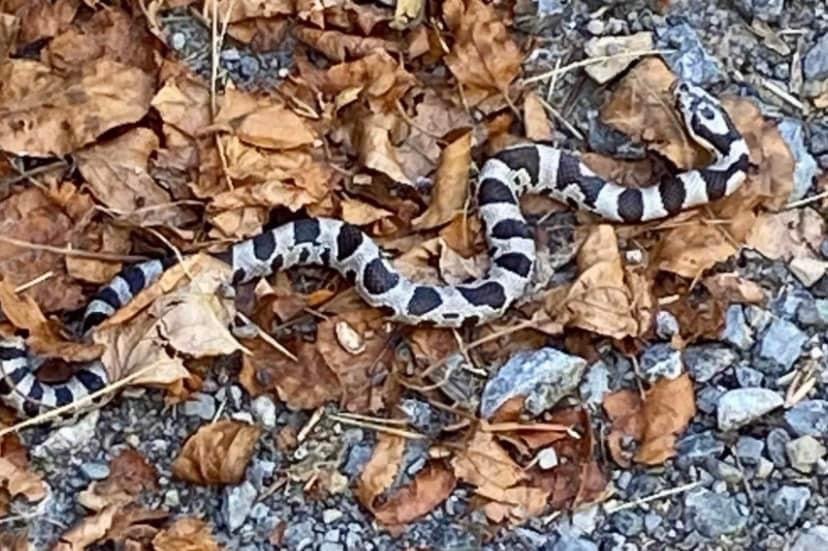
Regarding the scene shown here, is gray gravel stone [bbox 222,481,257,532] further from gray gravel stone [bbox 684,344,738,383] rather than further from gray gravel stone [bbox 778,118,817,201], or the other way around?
gray gravel stone [bbox 778,118,817,201]

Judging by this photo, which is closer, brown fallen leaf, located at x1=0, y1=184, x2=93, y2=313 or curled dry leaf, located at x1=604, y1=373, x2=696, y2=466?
curled dry leaf, located at x1=604, y1=373, x2=696, y2=466

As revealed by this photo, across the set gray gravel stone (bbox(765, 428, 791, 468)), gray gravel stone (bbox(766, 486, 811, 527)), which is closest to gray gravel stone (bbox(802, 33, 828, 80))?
gray gravel stone (bbox(765, 428, 791, 468))

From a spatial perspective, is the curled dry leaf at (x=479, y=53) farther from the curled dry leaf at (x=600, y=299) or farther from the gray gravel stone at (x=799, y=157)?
the gray gravel stone at (x=799, y=157)

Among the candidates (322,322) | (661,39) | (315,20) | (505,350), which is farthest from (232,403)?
(661,39)

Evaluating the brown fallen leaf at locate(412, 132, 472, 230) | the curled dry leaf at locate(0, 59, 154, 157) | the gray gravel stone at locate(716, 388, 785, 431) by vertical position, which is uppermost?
the curled dry leaf at locate(0, 59, 154, 157)

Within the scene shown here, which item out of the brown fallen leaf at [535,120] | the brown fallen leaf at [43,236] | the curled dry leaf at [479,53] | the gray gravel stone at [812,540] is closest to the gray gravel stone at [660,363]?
the gray gravel stone at [812,540]

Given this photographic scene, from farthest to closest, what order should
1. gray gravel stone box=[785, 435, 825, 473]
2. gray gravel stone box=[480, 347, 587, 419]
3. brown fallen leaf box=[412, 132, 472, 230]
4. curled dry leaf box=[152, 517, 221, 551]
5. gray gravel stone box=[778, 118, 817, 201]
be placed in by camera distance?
gray gravel stone box=[778, 118, 817, 201], brown fallen leaf box=[412, 132, 472, 230], gray gravel stone box=[480, 347, 587, 419], gray gravel stone box=[785, 435, 825, 473], curled dry leaf box=[152, 517, 221, 551]

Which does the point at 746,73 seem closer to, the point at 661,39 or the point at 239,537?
the point at 661,39
